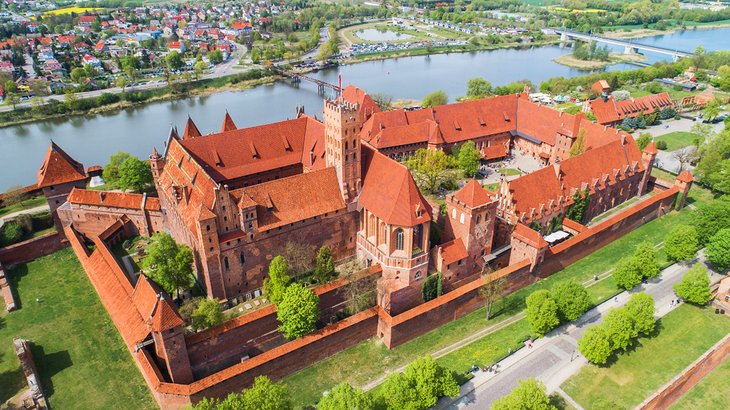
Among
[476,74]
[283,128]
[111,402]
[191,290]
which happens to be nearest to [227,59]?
[476,74]

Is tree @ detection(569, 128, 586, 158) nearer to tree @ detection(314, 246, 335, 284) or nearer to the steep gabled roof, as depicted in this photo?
tree @ detection(314, 246, 335, 284)

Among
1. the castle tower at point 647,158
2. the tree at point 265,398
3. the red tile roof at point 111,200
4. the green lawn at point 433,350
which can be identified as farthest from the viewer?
the castle tower at point 647,158

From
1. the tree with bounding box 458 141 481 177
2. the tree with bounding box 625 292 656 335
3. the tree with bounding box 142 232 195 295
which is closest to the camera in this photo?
the tree with bounding box 625 292 656 335

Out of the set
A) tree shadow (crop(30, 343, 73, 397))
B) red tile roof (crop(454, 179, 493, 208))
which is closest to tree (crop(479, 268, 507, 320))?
red tile roof (crop(454, 179, 493, 208))

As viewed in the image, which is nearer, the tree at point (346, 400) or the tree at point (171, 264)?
the tree at point (346, 400)

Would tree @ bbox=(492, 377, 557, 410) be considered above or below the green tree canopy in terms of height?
above

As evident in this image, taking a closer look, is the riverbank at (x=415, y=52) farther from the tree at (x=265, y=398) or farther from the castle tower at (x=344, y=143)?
the tree at (x=265, y=398)

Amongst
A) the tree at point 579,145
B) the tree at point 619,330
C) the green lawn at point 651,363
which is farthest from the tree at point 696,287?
the tree at point 579,145
